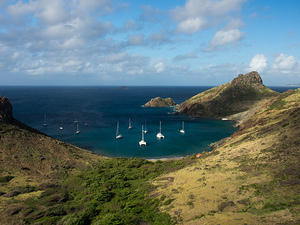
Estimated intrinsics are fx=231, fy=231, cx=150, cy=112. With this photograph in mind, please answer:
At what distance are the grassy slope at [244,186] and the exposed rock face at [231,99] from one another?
116m

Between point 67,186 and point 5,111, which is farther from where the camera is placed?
point 5,111

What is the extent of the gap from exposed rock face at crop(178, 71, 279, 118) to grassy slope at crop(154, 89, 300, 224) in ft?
381

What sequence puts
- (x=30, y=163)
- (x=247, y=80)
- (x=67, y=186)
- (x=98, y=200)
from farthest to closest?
(x=247, y=80) → (x=30, y=163) → (x=67, y=186) → (x=98, y=200)

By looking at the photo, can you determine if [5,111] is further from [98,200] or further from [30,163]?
[98,200]

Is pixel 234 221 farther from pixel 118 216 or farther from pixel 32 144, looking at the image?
pixel 32 144

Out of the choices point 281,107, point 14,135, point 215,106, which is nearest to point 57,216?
point 14,135

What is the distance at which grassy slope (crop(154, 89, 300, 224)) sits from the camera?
25.5 metres

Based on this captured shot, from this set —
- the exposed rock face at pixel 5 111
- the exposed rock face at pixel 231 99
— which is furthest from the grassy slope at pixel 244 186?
the exposed rock face at pixel 231 99

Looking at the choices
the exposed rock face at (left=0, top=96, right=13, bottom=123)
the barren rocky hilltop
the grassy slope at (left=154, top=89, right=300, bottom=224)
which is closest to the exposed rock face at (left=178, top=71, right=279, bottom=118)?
the barren rocky hilltop

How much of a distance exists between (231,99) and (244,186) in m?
151

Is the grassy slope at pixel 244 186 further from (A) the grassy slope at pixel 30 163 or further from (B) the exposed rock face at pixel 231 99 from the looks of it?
(B) the exposed rock face at pixel 231 99

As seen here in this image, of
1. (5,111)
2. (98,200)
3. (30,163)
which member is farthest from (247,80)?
(98,200)

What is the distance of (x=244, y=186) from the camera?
107 ft

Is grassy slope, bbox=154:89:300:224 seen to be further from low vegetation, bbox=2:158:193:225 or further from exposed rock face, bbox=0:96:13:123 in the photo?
exposed rock face, bbox=0:96:13:123
